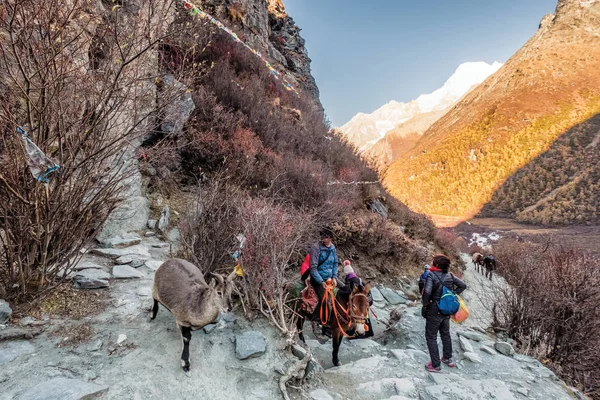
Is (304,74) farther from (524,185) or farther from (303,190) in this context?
(524,185)

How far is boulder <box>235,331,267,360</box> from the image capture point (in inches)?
120

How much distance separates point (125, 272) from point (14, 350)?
65.6 inches

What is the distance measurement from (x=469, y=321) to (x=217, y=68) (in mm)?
11656

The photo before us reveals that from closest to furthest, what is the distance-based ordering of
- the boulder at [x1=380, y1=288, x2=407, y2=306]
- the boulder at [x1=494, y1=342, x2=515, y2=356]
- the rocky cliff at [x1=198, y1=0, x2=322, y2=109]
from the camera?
the boulder at [x1=494, y1=342, x2=515, y2=356] < the boulder at [x1=380, y1=288, x2=407, y2=306] < the rocky cliff at [x1=198, y1=0, x2=322, y2=109]

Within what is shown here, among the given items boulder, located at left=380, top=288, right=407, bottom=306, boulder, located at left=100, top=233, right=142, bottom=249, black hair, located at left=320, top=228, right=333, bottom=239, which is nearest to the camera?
boulder, located at left=100, top=233, right=142, bottom=249

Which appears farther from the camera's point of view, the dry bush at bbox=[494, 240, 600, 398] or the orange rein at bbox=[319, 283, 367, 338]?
the dry bush at bbox=[494, 240, 600, 398]

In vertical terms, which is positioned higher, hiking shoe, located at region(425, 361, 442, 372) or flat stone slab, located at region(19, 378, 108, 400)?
flat stone slab, located at region(19, 378, 108, 400)

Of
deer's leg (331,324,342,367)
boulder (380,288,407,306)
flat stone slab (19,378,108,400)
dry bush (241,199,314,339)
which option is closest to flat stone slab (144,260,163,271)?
dry bush (241,199,314,339)

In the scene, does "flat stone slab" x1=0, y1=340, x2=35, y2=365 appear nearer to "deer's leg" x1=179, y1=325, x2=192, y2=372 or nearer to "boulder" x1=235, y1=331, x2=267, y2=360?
"deer's leg" x1=179, y1=325, x2=192, y2=372

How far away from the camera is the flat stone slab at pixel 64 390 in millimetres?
1994

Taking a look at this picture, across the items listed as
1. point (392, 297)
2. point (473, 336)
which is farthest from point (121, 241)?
point (473, 336)

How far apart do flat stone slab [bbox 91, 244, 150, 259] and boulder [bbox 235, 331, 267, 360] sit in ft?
8.52

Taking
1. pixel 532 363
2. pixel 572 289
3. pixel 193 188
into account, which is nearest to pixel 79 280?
pixel 193 188

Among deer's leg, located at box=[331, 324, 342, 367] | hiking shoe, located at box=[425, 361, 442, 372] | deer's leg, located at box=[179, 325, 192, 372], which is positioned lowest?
hiking shoe, located at box=[425, 361, 442, 372]
